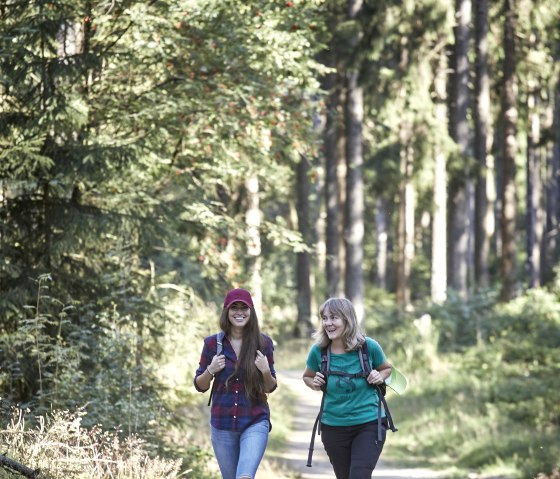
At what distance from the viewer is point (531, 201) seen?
3606 cm

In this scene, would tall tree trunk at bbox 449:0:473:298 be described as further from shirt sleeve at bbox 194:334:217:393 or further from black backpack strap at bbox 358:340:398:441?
shirt sleeve at bbox 194:334:217:393

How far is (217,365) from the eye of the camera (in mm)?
6684

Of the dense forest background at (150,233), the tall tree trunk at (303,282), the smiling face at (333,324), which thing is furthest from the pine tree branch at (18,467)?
the tall tree trunk at (303,282)

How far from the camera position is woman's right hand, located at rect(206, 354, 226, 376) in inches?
263

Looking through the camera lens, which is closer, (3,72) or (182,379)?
(3,72)

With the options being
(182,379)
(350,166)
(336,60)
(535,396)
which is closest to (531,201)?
(336,60)

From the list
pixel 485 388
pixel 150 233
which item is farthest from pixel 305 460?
pixel 150 233

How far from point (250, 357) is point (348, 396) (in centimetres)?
77

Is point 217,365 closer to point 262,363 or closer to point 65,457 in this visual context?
point 262,363

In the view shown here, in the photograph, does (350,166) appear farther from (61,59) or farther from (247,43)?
(61,59)

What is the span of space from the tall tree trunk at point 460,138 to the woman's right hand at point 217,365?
71.2 ft

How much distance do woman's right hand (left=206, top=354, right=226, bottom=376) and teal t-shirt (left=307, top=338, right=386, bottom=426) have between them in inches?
31.1

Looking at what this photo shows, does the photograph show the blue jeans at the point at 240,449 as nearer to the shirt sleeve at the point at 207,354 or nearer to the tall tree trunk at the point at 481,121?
the shirt sleeve at the point at 207,354

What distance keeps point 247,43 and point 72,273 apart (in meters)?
3.52
